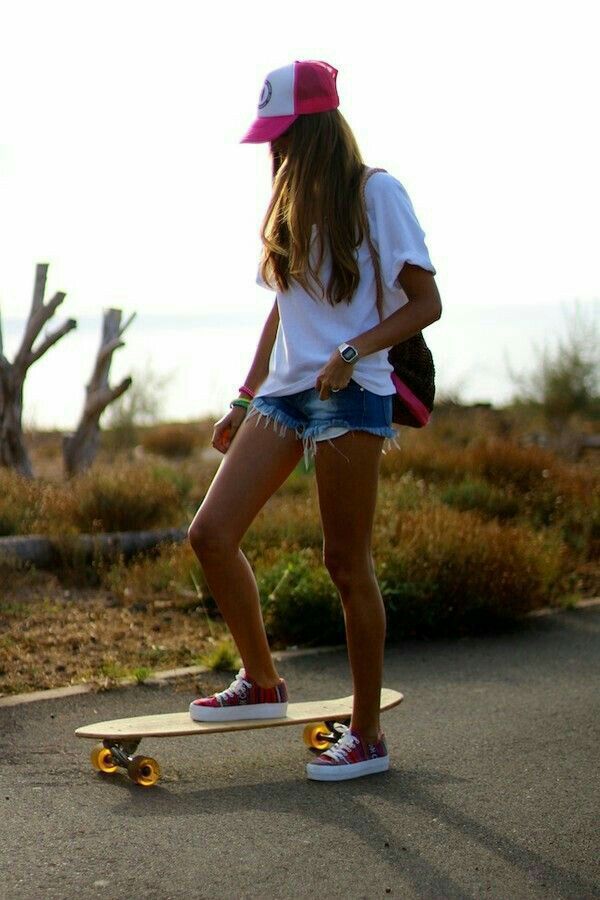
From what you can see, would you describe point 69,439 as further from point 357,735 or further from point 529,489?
point 357,735

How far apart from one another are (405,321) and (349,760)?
5.15ft

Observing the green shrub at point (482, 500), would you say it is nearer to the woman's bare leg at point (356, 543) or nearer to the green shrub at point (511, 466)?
the green shrub at point (511, 466)

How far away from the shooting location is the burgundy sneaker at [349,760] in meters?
5.00

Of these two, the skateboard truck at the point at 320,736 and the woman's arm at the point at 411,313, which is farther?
the skateboard truck at the point at 320,736

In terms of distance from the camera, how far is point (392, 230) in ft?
15.2

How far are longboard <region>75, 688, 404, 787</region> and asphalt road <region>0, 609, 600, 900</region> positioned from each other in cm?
7

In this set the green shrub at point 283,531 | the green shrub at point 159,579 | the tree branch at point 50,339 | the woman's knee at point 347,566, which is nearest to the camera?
the woman's knee at point 347,566

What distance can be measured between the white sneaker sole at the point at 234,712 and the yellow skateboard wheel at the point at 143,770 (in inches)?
9.8

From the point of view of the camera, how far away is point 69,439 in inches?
509

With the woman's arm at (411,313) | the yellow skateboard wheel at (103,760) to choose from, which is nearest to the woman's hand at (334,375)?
the woman's arm at (411,313)

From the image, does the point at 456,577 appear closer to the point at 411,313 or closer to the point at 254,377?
the point at 254,377

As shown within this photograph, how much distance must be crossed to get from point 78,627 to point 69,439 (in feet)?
17.8

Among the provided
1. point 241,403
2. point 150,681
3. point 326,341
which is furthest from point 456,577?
point 326,341

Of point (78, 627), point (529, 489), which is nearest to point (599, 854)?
point (78, 627)
